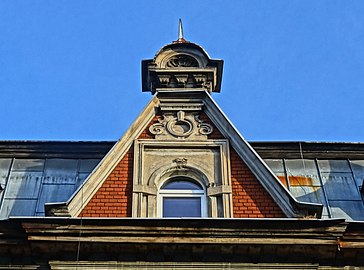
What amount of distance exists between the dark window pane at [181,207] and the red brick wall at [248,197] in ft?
2.20

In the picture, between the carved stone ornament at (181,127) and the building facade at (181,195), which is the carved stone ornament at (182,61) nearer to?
the building facade at (181,195)

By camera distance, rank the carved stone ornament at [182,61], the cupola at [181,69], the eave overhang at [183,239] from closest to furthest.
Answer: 1. the eave overhang at [183,239]
2. the cupola at [181,69]
3. the carved stone ornament at [182,61]

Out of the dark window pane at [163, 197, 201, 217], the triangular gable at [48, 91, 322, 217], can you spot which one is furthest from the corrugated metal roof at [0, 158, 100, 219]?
the dark window pane at [163, 197, 201, 217]

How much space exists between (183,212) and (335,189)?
3.50m

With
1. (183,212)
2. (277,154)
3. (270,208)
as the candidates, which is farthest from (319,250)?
(277,154)

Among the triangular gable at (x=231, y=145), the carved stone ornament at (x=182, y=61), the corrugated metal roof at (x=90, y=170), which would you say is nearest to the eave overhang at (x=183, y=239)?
the triangular gable at (x=231, y=145)

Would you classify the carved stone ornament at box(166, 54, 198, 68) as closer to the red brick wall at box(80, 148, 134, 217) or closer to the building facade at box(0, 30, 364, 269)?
the building facade at box(0, 30, 364, 269)

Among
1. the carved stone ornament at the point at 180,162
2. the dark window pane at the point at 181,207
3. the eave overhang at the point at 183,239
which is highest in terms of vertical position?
the carved stone ornament at the point at 180,162

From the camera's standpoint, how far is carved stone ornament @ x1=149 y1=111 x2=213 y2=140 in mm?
13578

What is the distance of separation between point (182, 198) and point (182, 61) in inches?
139

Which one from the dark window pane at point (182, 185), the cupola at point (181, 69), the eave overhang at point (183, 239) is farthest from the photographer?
the cupola at point (181, 69)

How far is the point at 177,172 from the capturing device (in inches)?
510

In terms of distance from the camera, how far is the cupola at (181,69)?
14688mm

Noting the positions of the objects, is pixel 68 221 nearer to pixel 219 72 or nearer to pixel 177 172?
pixel 177 172
